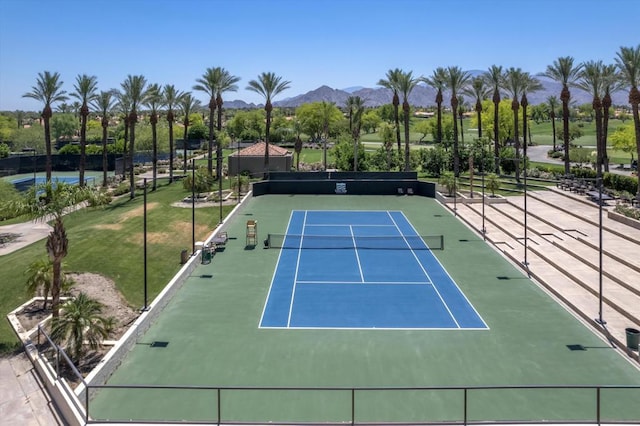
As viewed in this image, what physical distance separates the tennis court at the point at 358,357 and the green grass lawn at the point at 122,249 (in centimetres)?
257

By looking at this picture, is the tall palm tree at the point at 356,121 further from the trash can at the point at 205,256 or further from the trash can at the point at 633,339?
the trash can at the point at 633,339

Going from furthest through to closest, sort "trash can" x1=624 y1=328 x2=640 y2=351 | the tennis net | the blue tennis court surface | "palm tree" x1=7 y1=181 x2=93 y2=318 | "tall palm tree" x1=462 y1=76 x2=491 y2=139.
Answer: "tall palm tree" x1=462 y1=76 x2=491 y2=139 → the tennis net → the blue tennis court surface → "palm tree" x1=7 y1=181 x2=93 y2=318 → "trash can" x1=624 y1=328 x2=640 y2=351

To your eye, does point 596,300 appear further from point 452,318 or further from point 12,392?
point 12,392

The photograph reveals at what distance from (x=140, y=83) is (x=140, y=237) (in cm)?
2386

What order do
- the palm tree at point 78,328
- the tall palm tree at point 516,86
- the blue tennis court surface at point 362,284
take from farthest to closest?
the tall palm tree at point 516,86, the blue tennis court surface at point 362,284, the palm tree at point 78,328

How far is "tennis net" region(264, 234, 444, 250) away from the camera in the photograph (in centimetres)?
3294

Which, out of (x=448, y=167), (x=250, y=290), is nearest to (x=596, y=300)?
(x=250, y=290)

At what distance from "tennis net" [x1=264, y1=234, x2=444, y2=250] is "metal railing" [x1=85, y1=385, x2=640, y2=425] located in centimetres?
1761

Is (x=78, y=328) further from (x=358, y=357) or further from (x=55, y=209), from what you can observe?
(x=358, y=357)

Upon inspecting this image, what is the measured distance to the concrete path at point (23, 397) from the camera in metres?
14.4

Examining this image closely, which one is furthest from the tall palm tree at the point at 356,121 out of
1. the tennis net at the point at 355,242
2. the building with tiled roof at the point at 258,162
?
the tennis net at the point at 355,242

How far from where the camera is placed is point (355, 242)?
112 feet

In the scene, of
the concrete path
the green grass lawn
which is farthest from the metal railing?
the green grass lawn

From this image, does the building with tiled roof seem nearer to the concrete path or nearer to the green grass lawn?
the green grass lawn
